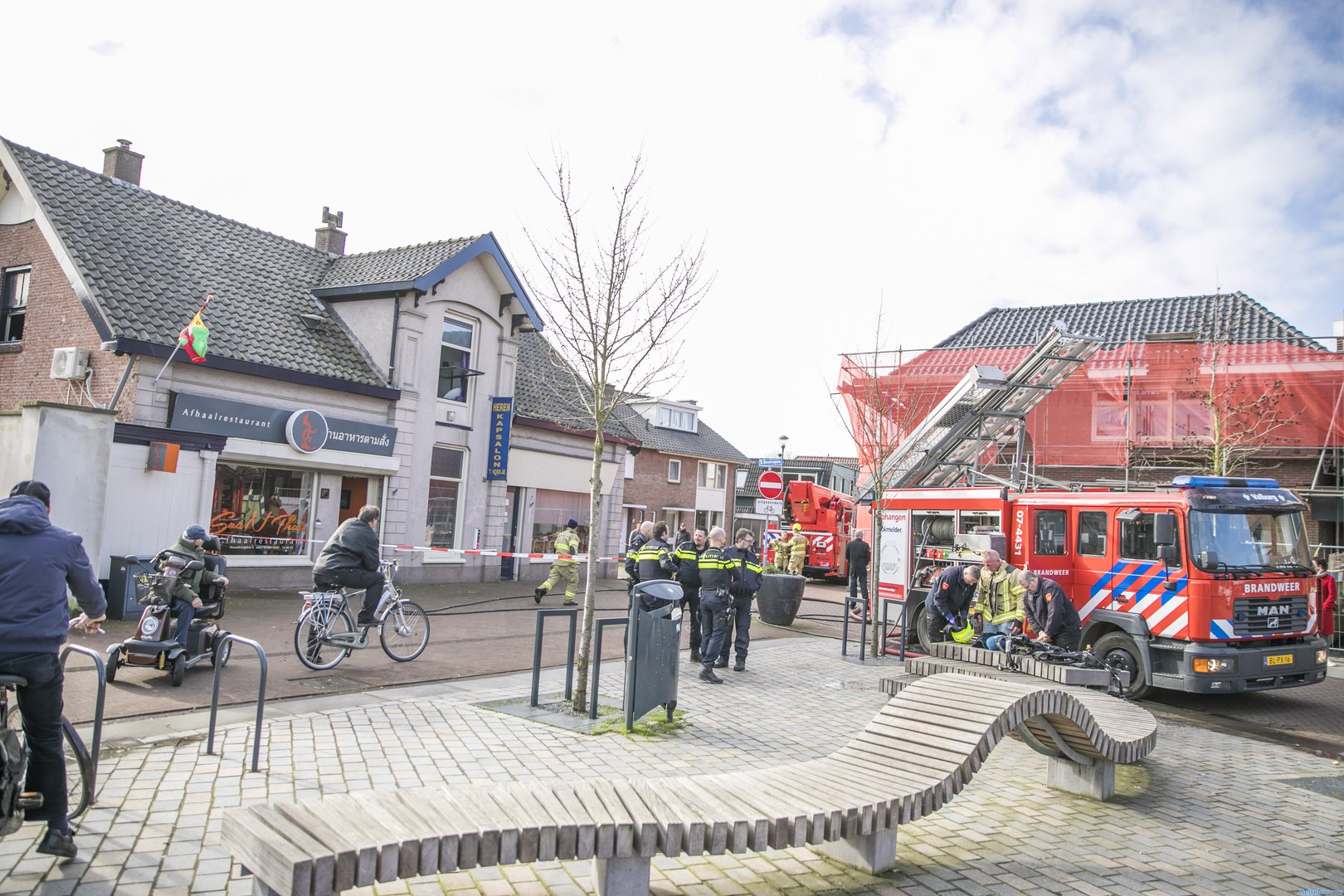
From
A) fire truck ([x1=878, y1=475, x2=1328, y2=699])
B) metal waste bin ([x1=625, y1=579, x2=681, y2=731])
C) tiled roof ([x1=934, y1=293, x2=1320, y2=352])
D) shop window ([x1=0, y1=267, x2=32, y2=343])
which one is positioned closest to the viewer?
metal waste bin ([x1=625, y1=579, x2=681, y2=731])

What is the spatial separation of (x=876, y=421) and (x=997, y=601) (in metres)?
4.44

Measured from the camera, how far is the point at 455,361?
20.4 metres

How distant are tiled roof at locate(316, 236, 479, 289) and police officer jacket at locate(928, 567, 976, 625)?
12.5 metres

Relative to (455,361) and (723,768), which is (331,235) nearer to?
(455,361)

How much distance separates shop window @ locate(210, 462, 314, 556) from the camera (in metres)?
15.9

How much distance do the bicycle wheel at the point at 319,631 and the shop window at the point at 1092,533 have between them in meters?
8.59

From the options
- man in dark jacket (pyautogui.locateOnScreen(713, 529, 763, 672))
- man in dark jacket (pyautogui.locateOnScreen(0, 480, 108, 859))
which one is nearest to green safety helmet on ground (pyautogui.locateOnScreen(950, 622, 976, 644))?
man in dark jacket (pyautogui.locateOnScreen(713, 529, 763, 672))

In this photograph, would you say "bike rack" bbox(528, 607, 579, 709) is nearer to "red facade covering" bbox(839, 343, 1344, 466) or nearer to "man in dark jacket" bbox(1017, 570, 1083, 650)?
"man in dark jacket" bbox(1017, 570, 1083, 650)

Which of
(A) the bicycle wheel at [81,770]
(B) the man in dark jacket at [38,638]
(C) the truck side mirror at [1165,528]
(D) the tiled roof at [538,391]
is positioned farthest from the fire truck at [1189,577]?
(D) the tiled roof at [538,391]

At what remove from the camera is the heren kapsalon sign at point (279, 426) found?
14.9 meters

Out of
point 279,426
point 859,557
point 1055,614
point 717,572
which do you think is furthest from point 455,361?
point 1055,614

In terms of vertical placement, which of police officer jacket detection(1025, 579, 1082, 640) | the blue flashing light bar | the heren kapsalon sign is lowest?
police officer jacket detection(1025, 579, 1082, 640)

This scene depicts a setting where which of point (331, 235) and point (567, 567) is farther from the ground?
point (331, 235)

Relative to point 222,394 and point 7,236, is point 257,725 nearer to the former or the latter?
point 222,394
